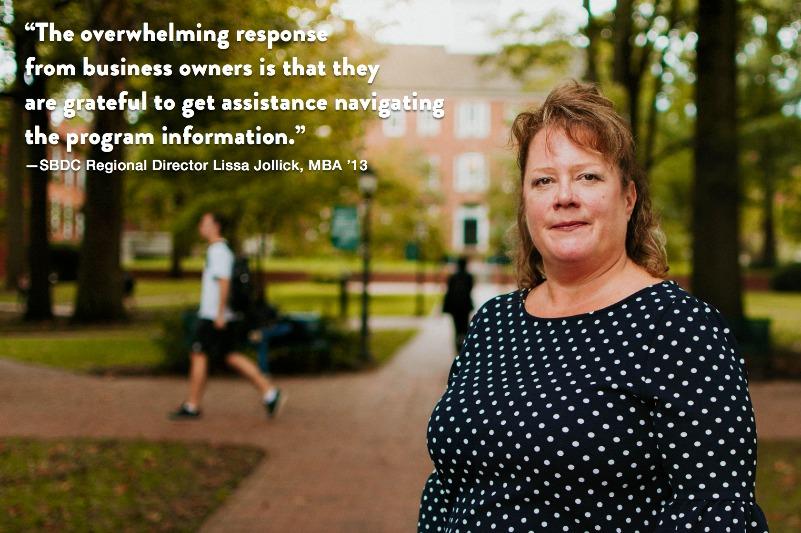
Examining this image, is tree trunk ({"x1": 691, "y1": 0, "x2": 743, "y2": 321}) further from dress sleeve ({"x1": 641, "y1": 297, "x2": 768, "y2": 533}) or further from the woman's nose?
dress sleeve ({"x1": 641, "y1": 297, "x2": 768, "y2": 533})

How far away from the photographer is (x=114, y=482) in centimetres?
593

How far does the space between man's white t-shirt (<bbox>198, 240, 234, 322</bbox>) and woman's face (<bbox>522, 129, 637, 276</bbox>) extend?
6029mm

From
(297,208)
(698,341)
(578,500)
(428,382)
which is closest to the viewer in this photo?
(698,341)

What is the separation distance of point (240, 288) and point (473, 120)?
166ft

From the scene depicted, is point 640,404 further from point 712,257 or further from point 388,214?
point 388,214

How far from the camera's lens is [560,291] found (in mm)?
1993

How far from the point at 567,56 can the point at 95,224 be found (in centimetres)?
1001

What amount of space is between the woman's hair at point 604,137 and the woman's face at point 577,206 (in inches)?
1.1

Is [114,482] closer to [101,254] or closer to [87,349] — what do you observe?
[87,349]

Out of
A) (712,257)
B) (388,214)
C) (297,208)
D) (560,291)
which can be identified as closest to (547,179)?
(560,291)

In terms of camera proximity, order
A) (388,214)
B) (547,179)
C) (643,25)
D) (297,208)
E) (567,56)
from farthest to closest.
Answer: (388,214), (297,208), (567,56), (643,25), (547,179)

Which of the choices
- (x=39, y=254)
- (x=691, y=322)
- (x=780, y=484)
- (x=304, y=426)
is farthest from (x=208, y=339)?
(x=39, y=254)

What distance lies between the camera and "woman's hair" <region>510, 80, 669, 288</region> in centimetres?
188

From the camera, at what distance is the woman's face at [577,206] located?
187 cm
